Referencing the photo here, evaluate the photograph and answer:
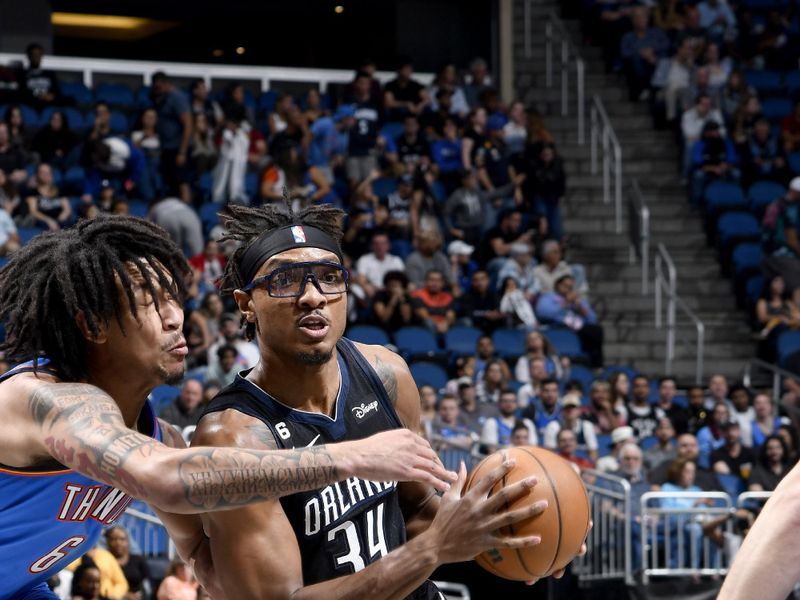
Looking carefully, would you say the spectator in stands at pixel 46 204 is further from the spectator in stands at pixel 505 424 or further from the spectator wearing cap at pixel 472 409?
the spectator in stands at pixel 505 424

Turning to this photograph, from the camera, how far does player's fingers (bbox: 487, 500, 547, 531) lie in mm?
3258

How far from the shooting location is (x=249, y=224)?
4.14 m

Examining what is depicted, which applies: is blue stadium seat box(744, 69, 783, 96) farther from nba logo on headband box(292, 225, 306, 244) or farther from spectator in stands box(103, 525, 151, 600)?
nba logo on headband box(292, 225, 306, 244)

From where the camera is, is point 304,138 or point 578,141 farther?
point 578,141

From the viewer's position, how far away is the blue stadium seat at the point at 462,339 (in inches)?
513

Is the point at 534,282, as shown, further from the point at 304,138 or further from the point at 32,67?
the point at 32,67

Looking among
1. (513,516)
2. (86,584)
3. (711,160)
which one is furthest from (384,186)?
(513,516)

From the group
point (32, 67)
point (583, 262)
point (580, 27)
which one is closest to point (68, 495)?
point (32, 67)

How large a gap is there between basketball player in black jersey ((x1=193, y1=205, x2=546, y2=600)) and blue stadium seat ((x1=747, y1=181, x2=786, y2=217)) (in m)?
12.6

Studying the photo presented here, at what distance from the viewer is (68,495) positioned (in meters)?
3.50

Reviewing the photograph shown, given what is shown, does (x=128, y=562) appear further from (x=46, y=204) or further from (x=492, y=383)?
(x=46, y=204)

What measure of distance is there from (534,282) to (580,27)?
21.4ft

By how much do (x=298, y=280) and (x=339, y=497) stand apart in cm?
65

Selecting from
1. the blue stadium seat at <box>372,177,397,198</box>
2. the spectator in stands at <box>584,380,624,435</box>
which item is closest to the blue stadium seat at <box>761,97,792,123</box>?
the blue stadium seat at <box>372,177,397,198</box>
